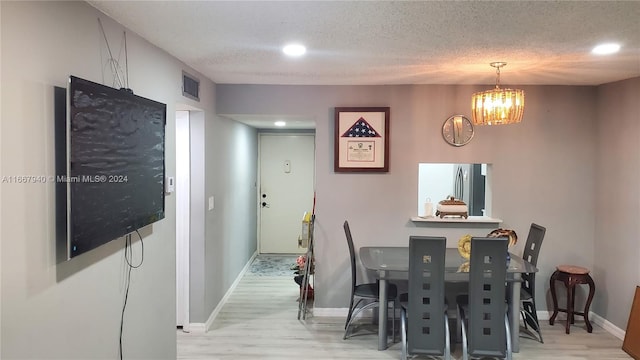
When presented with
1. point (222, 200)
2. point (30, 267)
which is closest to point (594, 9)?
point (30, 267)

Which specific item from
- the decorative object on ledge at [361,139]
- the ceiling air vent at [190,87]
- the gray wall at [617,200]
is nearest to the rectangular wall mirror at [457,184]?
the decorative object on ledge at [361,139]

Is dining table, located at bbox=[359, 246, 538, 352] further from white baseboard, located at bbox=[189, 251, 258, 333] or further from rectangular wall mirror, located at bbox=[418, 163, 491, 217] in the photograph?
rectangular wall mirror, located at bbox=[418, 163, 491, 217]

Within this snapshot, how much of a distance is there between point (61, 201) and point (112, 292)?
2.19 ft

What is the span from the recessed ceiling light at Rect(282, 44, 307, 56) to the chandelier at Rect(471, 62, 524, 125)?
1482 mm

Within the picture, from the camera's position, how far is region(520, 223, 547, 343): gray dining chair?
12.0ft

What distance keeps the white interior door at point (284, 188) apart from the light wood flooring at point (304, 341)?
250 centimetres

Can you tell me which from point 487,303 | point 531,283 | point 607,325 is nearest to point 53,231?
point 487,303

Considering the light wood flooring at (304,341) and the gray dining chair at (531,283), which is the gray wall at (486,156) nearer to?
the gray dining chair at (531,283)

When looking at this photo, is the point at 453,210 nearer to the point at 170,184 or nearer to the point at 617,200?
the point at 617,200

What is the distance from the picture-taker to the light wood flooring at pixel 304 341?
11.3 ft

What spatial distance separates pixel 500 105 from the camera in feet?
10.4

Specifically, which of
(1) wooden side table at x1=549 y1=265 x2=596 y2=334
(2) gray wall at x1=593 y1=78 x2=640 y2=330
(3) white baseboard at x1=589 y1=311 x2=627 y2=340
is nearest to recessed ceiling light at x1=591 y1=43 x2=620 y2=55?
(2) gray wall at x1=593 y1=78 x2=640 y2=330

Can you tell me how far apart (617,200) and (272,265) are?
14.6ft

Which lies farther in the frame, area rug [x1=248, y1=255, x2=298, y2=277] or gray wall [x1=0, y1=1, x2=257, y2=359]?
area rug [x1=248, y1=255, x2=298, y2=277]
